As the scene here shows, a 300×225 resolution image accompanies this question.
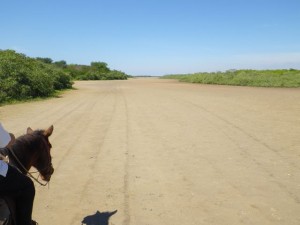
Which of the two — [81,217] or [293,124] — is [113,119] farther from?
[81,217]

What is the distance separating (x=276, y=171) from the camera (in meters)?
7.22

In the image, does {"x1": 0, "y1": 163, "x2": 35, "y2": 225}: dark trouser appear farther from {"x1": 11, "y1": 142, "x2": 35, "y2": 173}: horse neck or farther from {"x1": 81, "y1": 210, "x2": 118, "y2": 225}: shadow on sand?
{"x1": 81, "y1": 210, "x2": 118, "y2": 225}: shadow on sand

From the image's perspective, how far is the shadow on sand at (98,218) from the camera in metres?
4.89

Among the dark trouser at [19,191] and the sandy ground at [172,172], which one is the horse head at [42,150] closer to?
the dark trouser at [19,191]

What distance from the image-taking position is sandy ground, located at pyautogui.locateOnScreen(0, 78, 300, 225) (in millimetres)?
5228

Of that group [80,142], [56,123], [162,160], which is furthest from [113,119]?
[162,160]

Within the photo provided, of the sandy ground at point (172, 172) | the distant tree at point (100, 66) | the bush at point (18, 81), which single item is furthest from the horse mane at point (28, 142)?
the distant tree at point (100, 66)

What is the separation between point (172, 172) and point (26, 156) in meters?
3.95

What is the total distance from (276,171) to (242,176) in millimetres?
837

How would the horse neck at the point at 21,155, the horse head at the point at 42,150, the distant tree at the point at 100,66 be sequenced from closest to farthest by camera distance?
the horse neck at the point at 21,155 < the horse head at the point at 42,150 < the distant tree at the point at 100,66

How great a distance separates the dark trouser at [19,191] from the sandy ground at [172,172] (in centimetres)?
159

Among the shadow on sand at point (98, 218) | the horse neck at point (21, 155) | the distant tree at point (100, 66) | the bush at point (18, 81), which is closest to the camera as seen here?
the horse neck at point (21, 155)

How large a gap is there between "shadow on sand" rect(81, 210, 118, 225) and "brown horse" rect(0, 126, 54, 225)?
1152 mm

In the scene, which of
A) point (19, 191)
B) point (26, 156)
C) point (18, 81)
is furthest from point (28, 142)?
point (18, 81)
